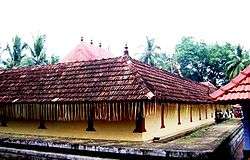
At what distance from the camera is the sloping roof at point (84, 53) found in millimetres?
27625

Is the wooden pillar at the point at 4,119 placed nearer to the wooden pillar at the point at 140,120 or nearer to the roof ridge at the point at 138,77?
the roof ridge at the point at 138,77

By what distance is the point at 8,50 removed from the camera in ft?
116

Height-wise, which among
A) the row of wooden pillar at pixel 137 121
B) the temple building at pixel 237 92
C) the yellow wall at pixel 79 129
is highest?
the temple building at pixel 237 92

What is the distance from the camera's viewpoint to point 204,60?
2136 inches

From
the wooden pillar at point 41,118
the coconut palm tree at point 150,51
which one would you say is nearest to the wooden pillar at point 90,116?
the wooden pillar at point 41,118

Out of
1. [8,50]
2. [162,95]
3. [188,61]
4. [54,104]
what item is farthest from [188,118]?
[188,61]

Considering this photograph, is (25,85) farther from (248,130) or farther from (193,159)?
(248,130)

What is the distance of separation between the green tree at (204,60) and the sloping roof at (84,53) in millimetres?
27404

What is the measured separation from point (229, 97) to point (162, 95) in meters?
6.79

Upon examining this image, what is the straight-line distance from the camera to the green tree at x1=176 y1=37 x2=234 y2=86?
52.6 m

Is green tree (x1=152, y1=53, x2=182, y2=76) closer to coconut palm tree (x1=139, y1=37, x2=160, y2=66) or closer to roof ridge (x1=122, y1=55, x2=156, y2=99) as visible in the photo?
coconut palm tree (x1=139, y1=37, x2=160, y2=66)

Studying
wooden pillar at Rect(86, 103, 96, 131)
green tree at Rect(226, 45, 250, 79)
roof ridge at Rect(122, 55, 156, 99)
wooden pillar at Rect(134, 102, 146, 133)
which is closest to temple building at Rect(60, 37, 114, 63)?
roof ridge at Rect(122, 55, 156, 99)

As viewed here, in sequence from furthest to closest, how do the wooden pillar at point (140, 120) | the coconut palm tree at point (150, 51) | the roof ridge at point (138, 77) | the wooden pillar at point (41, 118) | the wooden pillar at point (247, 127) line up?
the coconut palm tree at point (150, 51) < the wooden pillar at point (41, 118) < the wooden pillar at point (140, 120) < the roof ridge at point (138, 77) < the wooden pillar at point (247, 127)

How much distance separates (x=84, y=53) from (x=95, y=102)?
14.7m
